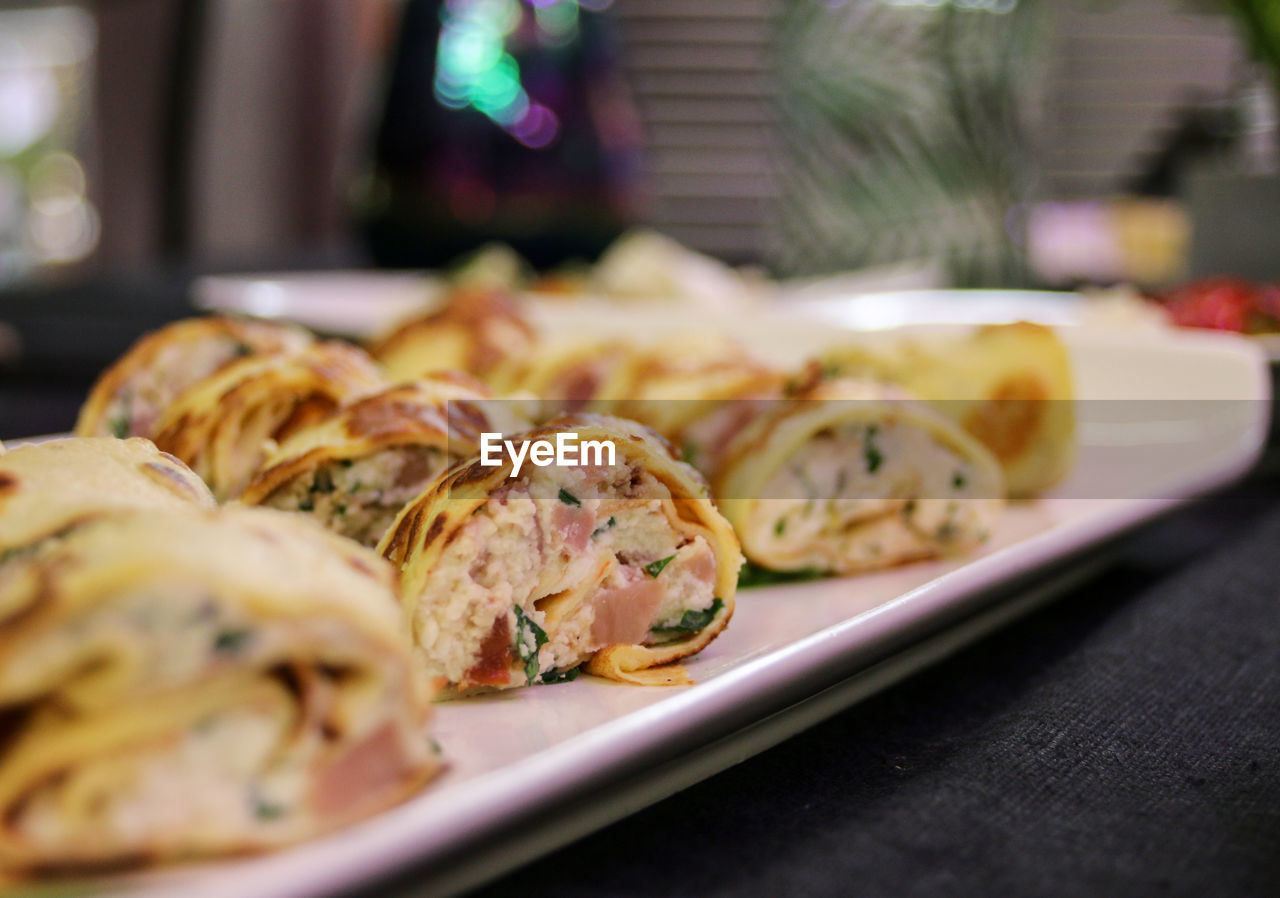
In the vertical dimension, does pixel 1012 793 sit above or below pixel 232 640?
below

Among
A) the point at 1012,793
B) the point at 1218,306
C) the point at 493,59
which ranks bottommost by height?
the point at 1012,793

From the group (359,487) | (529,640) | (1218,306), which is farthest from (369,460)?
(1218,306)

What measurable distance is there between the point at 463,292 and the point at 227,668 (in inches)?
56.4

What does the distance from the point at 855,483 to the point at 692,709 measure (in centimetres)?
59

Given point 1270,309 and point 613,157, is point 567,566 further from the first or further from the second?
point 613,157

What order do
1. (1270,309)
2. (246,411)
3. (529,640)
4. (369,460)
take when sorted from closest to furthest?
(529,640), (369,460), (246,411), (1270,309)

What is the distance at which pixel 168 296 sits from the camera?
8.51 feet

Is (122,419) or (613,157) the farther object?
(613,157)

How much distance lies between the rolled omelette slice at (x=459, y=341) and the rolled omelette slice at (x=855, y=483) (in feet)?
2.03

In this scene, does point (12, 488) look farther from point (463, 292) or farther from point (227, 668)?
point (463, 292)

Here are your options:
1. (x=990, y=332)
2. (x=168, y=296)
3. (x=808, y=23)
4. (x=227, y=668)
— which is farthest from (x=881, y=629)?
(x=808, y=23)

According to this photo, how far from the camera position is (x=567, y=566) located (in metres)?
0.86

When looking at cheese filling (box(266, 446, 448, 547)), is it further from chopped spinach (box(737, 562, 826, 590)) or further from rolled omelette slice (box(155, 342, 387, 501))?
chopped spinach (box(737, 562, 826, 590))

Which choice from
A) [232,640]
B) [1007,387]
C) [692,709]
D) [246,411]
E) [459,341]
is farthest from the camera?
[459,341]
